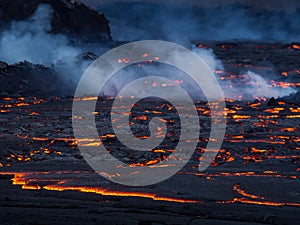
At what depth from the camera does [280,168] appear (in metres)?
8.95

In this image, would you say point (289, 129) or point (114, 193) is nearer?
point (114, 193)

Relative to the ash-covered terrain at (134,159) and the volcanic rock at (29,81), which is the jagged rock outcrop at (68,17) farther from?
the volcanic rock at (29,81)

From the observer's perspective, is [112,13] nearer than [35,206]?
No

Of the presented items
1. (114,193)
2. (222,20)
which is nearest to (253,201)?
(114,193)

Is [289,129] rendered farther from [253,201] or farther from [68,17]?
[68,17]

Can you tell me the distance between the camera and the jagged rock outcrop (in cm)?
2922

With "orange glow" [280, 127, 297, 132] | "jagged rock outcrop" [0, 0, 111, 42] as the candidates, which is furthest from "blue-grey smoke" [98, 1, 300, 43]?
"orange glow" [280, 127, 297, 132]

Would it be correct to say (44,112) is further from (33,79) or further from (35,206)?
(35,206)

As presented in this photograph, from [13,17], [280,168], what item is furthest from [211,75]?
[280,168]

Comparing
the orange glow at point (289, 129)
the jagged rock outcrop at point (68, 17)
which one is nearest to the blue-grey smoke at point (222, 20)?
the jagged rock outcrop at point (68, 17)

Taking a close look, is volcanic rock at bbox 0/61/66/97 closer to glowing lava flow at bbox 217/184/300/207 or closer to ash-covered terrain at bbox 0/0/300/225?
ash-covered terrain at bbox 0/0/300/225

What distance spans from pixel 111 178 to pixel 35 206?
1.98 meters

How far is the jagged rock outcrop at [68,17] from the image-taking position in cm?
2922

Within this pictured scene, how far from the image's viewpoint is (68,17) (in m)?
31.3
